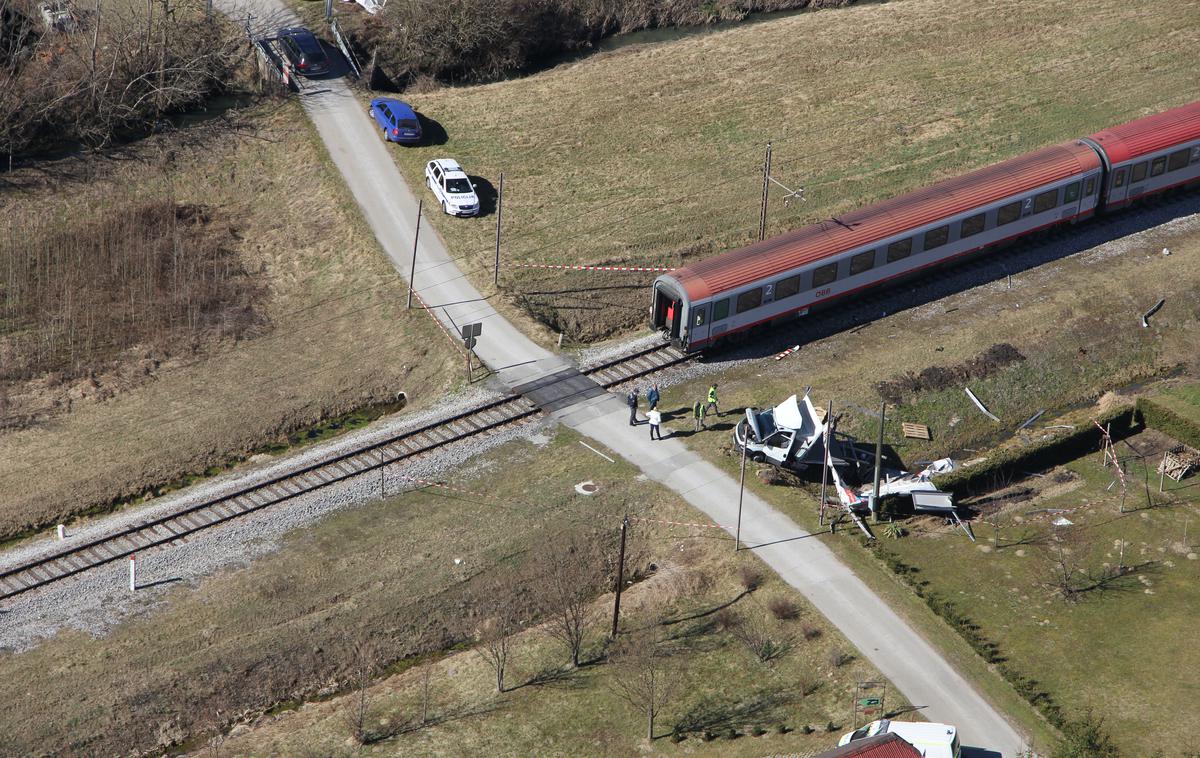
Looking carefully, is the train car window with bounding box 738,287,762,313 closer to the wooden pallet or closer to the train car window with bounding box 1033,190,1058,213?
the train car window with bounding box 1033,190,1058,213

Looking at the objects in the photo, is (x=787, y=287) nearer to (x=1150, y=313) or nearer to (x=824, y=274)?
(x=824, y=274)

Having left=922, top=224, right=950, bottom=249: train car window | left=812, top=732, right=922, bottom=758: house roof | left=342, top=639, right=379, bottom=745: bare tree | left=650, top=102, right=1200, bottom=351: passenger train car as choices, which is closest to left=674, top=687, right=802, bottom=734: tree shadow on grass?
left=812, top=732, right=922, bottom=758: house roof

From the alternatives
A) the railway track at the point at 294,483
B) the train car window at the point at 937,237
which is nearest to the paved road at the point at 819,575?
the railway track at the point at 294,483

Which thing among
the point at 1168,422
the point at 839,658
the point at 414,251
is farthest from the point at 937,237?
the point at 839,658

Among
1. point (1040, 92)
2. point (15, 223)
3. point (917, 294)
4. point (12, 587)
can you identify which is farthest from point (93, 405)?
point (1040, 92)

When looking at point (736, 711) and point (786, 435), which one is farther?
point (786, 435)

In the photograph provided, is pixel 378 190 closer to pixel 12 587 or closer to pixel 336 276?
pixel 336 276
